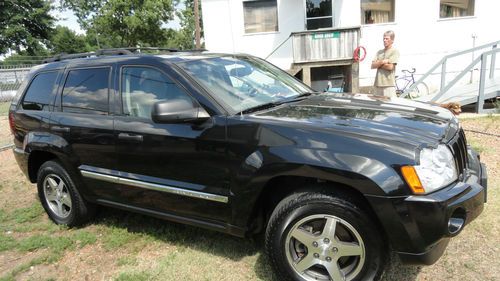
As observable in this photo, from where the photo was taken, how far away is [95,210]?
171 inches

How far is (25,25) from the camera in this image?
4491cm

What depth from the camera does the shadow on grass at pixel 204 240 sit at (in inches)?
120

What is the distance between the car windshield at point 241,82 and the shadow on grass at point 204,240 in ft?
4.19

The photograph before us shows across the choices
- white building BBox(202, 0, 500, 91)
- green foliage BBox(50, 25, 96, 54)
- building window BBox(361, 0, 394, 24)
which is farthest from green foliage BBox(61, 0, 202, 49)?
green foliage BBox(50, 25, 96, 54)

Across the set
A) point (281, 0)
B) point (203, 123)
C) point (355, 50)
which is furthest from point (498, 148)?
point (281, 0)

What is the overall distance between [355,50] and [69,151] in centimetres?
1173

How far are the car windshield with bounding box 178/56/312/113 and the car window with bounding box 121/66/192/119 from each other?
0.21 m

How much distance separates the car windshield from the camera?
3.18 metres

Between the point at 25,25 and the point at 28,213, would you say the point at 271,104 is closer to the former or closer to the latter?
the point at 28,213

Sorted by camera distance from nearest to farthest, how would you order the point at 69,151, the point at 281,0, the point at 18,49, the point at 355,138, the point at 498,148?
the point at 355,138
the point at 69,151
the point at 498,148
the point at 281,0
the point at 18,49

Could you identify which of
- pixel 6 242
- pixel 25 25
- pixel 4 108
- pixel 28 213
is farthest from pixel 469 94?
pixel 25 25

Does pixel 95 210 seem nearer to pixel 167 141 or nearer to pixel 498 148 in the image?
pixel 167 141

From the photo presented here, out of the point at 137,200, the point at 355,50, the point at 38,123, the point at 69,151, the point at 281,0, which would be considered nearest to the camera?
the point at 137,200

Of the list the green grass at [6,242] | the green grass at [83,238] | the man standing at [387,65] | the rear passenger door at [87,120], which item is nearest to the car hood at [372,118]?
the rear passenger door at [87,120]
